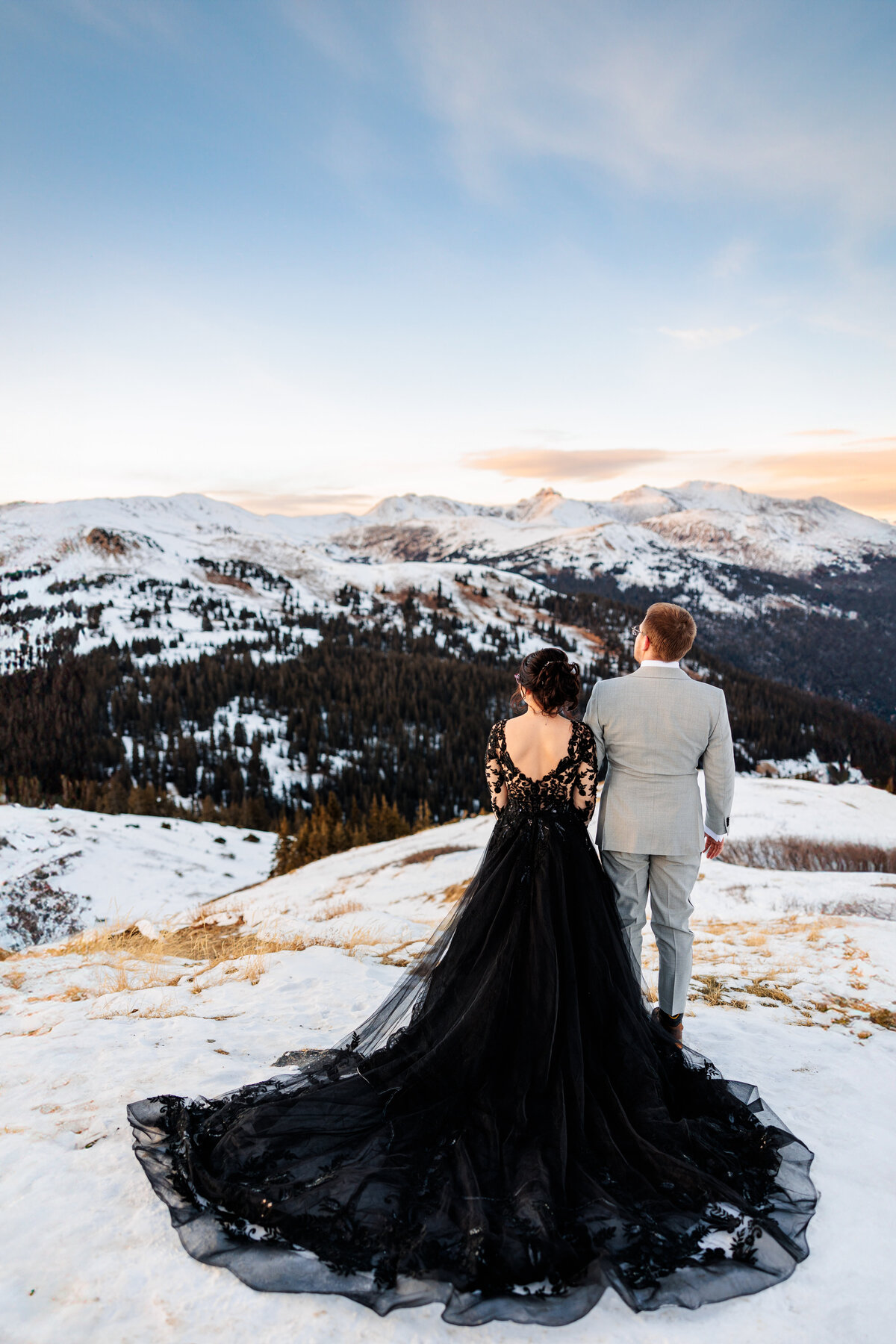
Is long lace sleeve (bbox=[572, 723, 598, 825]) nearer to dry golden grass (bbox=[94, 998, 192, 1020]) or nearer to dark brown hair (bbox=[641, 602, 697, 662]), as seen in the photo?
dark brown hair (bbox=[641, 602, 697, 662])

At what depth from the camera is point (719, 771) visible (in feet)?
16.2

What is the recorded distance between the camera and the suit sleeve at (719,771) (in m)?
4.89

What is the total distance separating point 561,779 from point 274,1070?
3.28 metres

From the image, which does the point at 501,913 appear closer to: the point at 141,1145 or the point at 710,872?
the point at 141,1145

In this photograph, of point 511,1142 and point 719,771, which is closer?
point 511,1142

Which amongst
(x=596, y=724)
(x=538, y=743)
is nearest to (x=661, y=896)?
(x=596, y=724)

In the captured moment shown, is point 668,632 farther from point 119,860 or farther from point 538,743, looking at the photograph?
point 119,860

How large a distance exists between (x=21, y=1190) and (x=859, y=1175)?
5.06 metres

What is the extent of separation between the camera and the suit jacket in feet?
15.9

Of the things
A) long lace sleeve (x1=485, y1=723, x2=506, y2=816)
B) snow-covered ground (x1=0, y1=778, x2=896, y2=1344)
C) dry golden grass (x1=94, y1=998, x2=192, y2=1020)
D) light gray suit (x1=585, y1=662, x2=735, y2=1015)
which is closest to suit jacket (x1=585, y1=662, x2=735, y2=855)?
light gray suit (x1=585, y1=662, x2=735, y2=1015)

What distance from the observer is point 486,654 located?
19750 centimetres

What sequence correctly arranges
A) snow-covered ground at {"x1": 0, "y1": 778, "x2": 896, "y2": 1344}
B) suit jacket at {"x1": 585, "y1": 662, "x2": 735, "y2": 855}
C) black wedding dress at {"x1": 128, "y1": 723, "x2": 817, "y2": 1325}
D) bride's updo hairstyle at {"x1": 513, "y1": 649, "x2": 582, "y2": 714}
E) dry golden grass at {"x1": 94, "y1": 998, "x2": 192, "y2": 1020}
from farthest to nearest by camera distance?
1. dry golden grass at {"x1": 94, "y1": 998, "x2": 192, "y2": 1020}
2. suit jacket at {"x1": 585, "y1": 662, "x2": 735, "y2": 855}
3. bride's updo hairstyle at {"x1": 513, "y1": 649, "x2": 582, "y2": 714}
4. black wedding dress at {"x1": 128, "y1": 723, "x2": 817, "y2": 1325}
5. snow-covered ground at {"x1": 0, "y1": 778, "x2": 896, "y2": 1344}

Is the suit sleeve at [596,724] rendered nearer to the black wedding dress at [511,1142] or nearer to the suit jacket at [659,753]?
the suit jacket at [659,753]

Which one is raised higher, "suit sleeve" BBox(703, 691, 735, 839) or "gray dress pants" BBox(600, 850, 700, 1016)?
"suit sleeve" BBox(703, 691, 735, 839)
